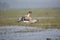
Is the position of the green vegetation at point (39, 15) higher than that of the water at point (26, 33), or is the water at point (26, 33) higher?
the green vegetation at point (39, 15)

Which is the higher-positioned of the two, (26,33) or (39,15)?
(39,15)

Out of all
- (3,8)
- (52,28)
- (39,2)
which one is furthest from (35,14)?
(3,8)

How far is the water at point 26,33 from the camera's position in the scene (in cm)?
204

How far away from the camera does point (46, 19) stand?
6.82 feet

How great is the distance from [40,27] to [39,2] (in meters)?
0.35

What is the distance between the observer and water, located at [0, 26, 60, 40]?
204 centimetres

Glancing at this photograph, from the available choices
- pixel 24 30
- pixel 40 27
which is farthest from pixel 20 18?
pixel 40 27

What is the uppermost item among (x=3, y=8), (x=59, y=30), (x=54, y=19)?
(x=3, y=8)

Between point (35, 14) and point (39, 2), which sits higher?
point (39, 2)

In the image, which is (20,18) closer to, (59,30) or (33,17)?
(33,17)

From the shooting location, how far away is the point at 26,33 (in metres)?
2.06

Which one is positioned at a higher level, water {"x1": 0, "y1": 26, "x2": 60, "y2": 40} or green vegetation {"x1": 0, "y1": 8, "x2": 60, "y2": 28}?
green vegetation {"x1": 0, "y1": 8, "x2": 60, "y2": 28}

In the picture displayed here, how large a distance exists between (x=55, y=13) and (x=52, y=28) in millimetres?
218

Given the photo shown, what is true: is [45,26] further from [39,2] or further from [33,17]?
[39,2]
